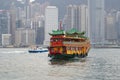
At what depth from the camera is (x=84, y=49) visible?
12188 cm

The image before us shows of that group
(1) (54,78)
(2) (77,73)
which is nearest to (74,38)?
(2) (77,73)

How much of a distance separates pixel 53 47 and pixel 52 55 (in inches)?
109

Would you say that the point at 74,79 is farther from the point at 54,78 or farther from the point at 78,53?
the point at 78,53

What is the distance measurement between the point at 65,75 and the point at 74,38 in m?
48.0

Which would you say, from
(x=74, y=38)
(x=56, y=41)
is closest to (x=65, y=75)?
(x=56, y=41)

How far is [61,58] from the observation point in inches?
4309

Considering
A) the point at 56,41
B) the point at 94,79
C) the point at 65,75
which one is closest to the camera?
the point at 94,79

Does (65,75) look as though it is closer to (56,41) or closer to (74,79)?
(74,79)

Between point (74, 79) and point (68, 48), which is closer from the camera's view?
point (74, 79)

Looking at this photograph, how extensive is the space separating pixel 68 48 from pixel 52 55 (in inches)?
172

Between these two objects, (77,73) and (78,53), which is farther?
(78,53)

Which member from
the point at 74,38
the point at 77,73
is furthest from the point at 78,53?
the point at 77,73

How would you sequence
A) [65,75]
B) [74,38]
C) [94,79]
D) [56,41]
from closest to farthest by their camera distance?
[94,79] < [65,75] < [56,41] < [74,38]

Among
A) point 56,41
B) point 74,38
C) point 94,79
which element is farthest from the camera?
point 74,38
